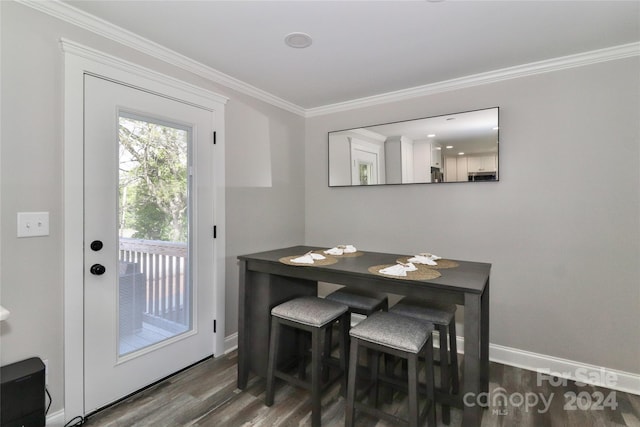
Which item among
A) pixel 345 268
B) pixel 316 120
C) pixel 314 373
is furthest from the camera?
pixel 316 120

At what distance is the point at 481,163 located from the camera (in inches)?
104

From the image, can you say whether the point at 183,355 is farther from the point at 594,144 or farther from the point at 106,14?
the point at 594,144

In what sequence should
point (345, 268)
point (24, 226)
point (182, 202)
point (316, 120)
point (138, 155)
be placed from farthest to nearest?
point (316, 120), point (182, 202), point (138, 155), point (345, 268), point (24, 226)

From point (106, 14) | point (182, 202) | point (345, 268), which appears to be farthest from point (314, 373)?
point (106, 14)

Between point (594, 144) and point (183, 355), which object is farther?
point (183, 355)

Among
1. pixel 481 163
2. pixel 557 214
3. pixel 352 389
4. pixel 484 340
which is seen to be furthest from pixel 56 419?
pixel 557 214

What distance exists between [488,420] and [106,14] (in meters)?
3.33

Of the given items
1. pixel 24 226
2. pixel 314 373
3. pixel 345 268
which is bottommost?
pixel 314 373

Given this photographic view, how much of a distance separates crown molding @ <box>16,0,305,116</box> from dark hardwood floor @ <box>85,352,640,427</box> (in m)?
2.35

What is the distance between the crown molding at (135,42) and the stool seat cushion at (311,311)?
1.93 meters

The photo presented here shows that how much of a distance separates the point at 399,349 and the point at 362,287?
386 mm

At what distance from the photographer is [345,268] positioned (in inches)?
77.0

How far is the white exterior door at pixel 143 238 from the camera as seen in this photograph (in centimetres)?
192

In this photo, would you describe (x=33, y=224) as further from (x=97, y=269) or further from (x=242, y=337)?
(x=242, y=337)
